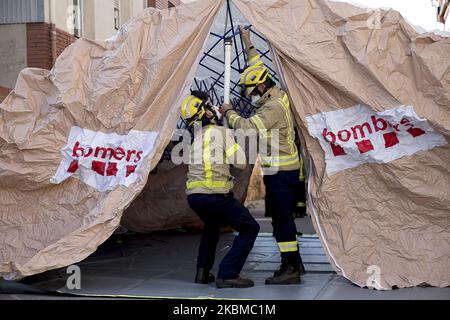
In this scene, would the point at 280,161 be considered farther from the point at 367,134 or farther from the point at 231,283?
the point at 231,283

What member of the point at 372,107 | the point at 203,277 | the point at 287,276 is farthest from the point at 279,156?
the point at 203,277

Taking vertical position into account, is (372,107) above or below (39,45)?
below

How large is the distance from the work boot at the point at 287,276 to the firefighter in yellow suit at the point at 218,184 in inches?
10.4

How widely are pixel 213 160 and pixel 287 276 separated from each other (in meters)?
1.38

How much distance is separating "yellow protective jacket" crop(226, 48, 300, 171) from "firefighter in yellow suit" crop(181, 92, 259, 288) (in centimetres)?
20

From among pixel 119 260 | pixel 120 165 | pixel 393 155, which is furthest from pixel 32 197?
pixel 393 155

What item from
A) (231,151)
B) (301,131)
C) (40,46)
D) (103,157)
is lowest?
(103,157)

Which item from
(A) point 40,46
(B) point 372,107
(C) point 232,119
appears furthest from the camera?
(A) point 40,46

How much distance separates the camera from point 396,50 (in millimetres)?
5715

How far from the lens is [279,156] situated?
5.95 m

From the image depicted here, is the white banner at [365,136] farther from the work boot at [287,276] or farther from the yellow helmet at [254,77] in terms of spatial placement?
the work boot at [287,276]

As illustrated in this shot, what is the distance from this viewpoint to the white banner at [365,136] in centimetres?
569

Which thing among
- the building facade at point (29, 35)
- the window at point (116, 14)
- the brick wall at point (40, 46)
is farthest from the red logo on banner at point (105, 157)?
the window at point (116, 14)
